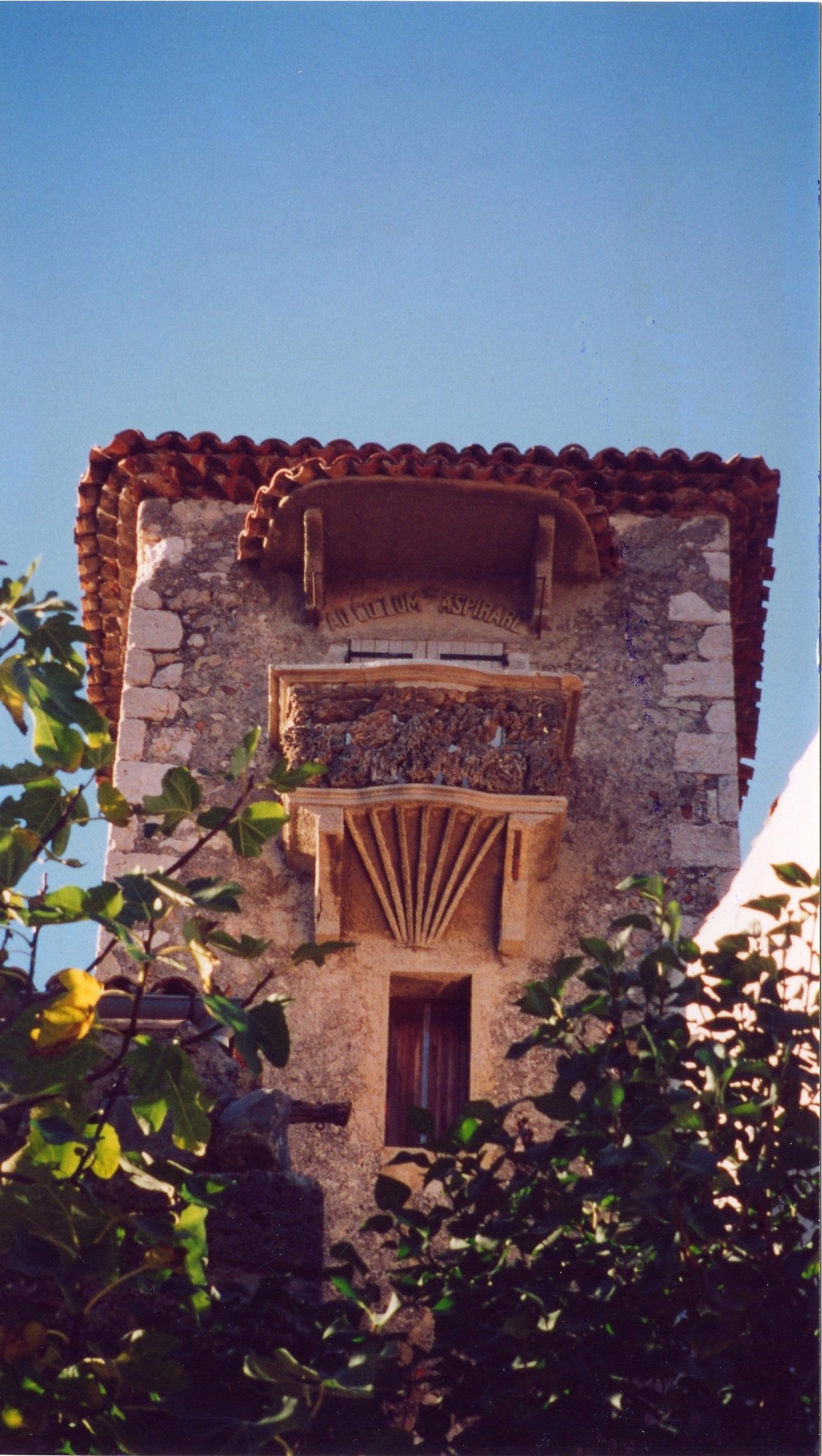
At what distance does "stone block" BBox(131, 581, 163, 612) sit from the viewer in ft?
25.0

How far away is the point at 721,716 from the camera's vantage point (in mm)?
7262

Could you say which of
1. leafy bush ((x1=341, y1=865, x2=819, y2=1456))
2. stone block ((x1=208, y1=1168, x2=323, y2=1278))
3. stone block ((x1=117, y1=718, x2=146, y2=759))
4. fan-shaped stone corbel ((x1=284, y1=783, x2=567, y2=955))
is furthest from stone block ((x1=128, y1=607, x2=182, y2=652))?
leafy bush ((x1=341, y1=865, x2=819, y2=1456))

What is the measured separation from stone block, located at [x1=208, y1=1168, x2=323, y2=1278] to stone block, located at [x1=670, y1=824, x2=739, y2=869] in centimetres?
302

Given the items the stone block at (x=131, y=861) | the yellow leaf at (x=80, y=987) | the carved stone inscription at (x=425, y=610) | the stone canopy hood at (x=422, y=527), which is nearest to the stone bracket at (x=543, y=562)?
the stone canopy hood at (x=422, y=527)

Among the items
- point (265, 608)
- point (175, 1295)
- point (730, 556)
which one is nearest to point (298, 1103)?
point (175, 1295)

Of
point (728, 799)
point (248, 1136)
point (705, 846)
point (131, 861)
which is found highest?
point (728, 799)

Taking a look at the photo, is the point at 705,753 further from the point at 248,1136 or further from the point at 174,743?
the point at 248,1136

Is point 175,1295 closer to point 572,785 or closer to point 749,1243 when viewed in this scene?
point 749,1243

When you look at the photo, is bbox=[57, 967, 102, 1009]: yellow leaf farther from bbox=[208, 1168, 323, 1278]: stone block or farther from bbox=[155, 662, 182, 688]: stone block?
bbox=[155, 662, 182, 688]: stone block

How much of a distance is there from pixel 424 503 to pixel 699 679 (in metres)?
1.52

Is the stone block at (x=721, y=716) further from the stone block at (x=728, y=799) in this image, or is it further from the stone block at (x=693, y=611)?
the stone block at (x=693, y=611)

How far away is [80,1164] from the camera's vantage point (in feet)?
9.86

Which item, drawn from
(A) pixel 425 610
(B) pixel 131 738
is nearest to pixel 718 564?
(A) pixel 425 610

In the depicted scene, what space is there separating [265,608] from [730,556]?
2.44 meters
